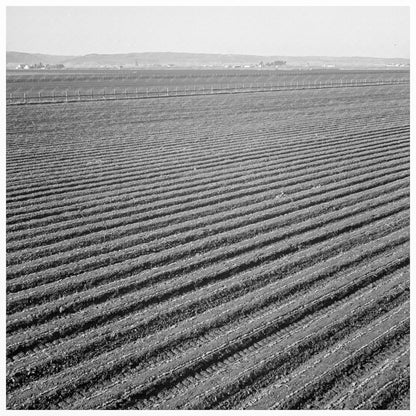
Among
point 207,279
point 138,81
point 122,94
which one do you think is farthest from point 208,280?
point 138,81

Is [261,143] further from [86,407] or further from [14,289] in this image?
[86,407]

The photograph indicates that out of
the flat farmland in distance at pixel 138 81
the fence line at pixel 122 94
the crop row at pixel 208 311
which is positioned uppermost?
the flat farmland in distance at pixel 138 81

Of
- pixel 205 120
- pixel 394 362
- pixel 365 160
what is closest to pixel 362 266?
pixel 394 362

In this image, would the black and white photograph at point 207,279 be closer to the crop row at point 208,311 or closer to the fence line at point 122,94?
the crop row at point 208,311

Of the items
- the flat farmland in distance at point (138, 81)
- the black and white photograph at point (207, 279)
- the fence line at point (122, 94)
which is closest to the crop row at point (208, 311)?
the black and white photograph at point (207, 279)

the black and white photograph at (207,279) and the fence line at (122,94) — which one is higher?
the fence line at (122,94)

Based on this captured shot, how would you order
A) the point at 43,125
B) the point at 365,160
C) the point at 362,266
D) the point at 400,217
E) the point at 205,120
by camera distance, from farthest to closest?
the point at 205,120
the point at 43,125
the point at 365,160
the point at 400,217
the point at 362,266

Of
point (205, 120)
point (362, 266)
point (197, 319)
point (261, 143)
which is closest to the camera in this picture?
point (197, 319)

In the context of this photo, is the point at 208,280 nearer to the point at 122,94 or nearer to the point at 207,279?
the point at 207,279
